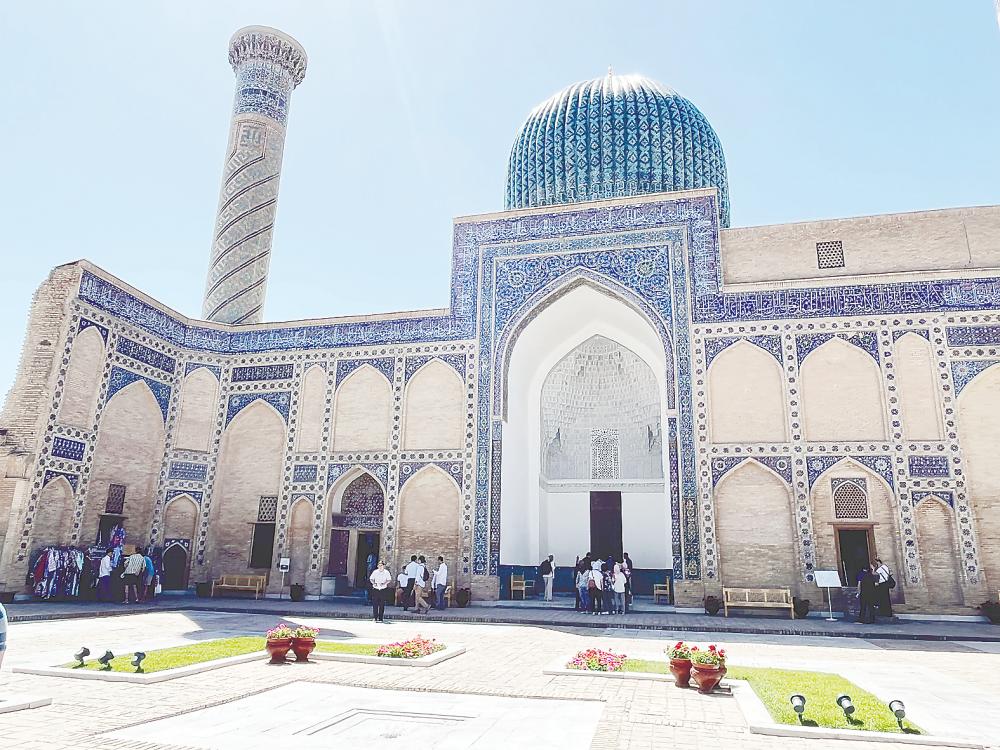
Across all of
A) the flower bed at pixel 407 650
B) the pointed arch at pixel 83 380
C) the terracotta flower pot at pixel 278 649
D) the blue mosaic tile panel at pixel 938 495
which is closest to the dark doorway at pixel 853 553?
the blue mosaic tile panel at pixel 938 495

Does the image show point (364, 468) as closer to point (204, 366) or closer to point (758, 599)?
point (204, 366)

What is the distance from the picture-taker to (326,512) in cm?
1242

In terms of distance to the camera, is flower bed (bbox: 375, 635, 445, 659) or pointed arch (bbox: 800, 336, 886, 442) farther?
pointed arch (bbox: 800, 336, 886, 442)

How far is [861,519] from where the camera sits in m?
10.2

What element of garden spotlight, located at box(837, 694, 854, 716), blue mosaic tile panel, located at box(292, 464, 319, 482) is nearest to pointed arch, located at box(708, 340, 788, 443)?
blue mosaic tile panel, located at box(292, 464, 319, 482)

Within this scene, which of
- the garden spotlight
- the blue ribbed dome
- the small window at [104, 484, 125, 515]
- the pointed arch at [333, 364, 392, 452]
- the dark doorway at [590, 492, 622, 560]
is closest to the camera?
the garden spotlight

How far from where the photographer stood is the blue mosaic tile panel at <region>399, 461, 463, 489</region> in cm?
1199

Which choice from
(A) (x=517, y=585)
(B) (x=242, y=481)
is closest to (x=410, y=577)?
(A) (x=517, y=585)

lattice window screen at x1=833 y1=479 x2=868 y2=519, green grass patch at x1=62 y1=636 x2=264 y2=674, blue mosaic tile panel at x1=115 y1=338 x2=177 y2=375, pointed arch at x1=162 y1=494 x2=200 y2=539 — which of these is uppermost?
blue mosaic tile panel at x1=115 y1=338 x2=177 y2=375

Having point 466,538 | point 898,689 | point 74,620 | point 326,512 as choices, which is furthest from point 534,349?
point 898,689

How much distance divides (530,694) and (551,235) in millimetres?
9534

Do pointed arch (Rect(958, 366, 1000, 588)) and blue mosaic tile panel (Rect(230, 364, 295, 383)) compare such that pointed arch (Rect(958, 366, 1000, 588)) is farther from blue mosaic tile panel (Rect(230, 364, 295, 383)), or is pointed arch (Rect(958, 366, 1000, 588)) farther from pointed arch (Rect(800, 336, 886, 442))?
blue mosaic tile panel (Rect(230, 364, 295, 383))

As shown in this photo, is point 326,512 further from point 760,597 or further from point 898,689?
point 898,689

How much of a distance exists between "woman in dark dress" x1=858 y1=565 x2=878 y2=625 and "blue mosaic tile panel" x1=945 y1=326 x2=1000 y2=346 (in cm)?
377
